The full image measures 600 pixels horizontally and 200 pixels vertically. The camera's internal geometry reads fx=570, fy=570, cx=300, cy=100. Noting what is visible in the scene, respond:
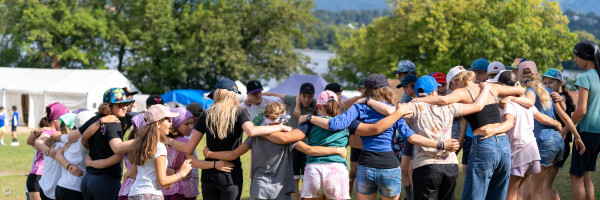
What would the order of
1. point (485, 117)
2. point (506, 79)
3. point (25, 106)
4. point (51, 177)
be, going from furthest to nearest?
point (25, 106)
point (51, 177)
point (506, 79)
point (485, 117)

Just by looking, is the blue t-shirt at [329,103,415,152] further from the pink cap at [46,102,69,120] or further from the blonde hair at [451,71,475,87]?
the pink cap at [46,102,69,120]

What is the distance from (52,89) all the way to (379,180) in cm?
2793

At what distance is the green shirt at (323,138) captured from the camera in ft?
17.1

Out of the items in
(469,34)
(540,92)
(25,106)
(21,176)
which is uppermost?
(469,34)

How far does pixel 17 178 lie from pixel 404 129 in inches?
365

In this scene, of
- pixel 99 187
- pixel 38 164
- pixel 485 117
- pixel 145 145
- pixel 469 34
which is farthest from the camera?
pixel 469 34

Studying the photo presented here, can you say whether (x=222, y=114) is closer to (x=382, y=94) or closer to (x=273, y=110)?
(x=273, y=110)

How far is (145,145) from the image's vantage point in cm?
470

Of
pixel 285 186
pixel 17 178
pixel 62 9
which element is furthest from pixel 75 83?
pixel 285 186

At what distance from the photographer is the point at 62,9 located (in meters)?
39.4

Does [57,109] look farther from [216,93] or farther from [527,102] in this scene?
[527,102]

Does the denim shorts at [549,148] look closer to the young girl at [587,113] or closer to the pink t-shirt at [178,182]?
the young girl at [587,113]

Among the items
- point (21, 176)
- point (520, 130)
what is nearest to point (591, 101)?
point (520, 130)

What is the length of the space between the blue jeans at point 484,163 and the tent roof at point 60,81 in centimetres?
2647
